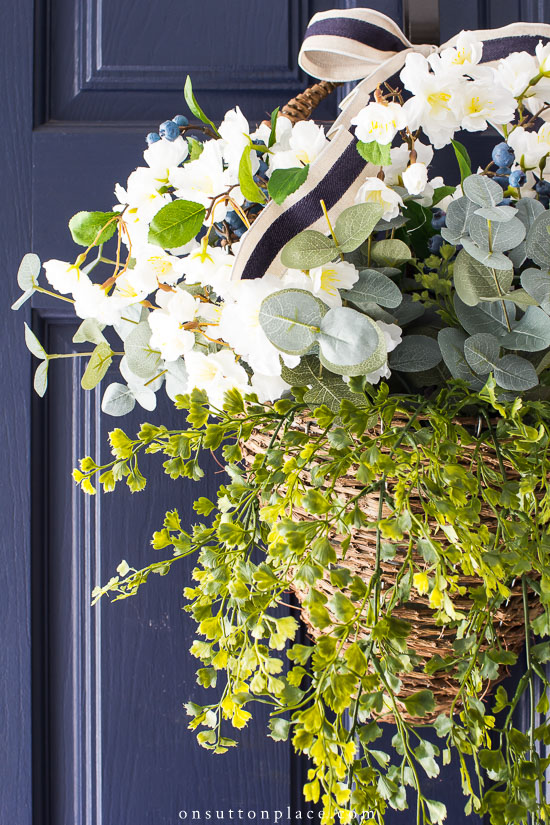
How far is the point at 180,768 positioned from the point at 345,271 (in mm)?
663

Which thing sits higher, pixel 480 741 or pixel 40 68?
pixel 40 68

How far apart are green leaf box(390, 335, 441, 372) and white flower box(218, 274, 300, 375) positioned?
0.07 meters

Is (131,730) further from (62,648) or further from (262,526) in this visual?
(262,526)

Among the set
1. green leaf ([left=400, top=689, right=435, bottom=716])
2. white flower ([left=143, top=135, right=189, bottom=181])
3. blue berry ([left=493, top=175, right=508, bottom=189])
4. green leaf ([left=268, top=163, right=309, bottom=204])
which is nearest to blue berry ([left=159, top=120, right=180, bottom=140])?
white flower ([left=143, top=135, right=189, bottom=181])

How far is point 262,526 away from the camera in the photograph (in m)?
0.42

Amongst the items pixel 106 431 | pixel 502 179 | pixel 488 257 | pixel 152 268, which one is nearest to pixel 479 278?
pixel 488 257

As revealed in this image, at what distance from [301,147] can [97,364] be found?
0.22m

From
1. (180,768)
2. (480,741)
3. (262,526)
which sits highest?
(262,526)

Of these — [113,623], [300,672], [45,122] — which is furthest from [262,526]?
[45,122]

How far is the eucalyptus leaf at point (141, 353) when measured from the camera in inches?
17.9

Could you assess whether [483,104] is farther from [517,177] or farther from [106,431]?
[106,431]

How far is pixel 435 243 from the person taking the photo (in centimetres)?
44

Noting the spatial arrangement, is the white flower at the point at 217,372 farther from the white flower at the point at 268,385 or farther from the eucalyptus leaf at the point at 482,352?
the eucalyptus leaf at the point at 482,352

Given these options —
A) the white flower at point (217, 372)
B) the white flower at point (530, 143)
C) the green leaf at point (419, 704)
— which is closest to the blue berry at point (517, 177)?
the white flower at point (530, 143)
